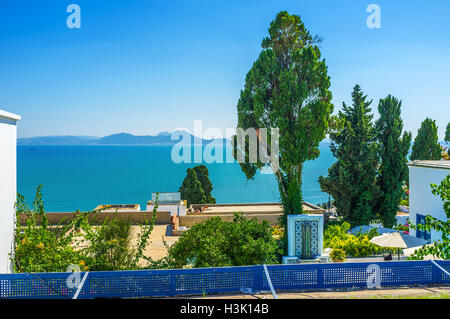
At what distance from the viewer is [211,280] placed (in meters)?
6.71

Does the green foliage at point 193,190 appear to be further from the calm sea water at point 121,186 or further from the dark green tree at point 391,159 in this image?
the calm sea water at point 121,186

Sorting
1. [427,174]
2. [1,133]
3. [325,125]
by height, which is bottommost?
[427,174]

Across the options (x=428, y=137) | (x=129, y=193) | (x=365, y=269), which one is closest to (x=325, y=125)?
(x=365, y=269)

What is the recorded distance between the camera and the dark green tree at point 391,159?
71.4 ft

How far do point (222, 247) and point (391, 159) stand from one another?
1529 cm

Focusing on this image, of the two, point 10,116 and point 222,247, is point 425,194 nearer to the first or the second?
point 222,247

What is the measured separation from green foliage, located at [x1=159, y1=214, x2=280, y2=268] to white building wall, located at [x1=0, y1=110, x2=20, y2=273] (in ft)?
11.4

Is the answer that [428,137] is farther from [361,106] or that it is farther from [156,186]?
[156,186]

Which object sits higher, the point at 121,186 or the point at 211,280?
the point at 211,280

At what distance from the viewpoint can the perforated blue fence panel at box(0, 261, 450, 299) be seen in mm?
6535

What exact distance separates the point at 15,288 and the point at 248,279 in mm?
3898

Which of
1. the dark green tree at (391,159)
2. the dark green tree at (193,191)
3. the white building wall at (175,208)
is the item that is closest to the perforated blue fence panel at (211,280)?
the dark green tree at (391,159)

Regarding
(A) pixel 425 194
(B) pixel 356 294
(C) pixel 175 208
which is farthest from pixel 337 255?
(C) pixel 175 208

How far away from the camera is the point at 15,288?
255 inches
